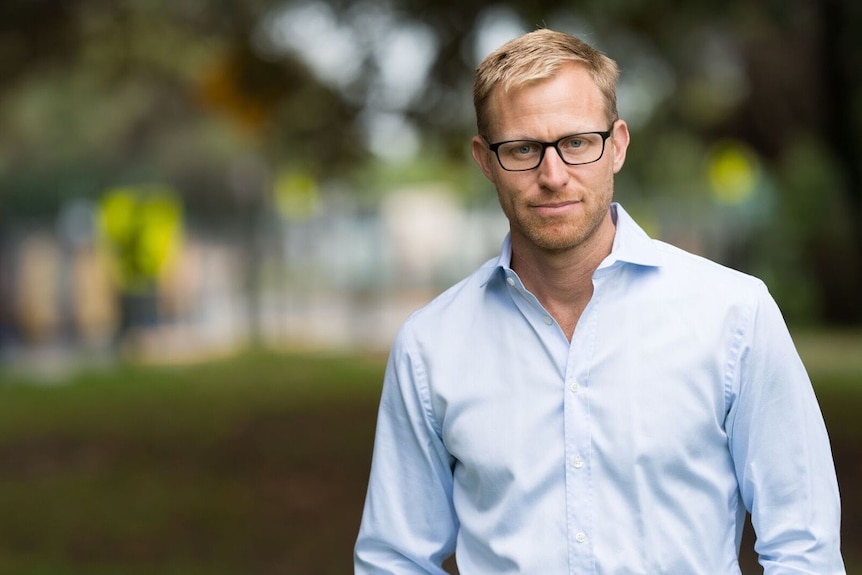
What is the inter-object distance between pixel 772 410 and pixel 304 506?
22.3 ft

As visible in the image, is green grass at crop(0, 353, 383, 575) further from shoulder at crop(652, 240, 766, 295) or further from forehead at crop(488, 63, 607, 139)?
forehead at crop(488, 63, 607, 139)

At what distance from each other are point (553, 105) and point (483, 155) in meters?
0.23

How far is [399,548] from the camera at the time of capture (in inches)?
113

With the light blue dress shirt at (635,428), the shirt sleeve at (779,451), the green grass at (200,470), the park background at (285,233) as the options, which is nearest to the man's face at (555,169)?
the light blue dress shirt at (635,428)

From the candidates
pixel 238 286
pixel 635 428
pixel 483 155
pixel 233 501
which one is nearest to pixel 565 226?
pixel 483 155

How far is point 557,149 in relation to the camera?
2660 millimetres

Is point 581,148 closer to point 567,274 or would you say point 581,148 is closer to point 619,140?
point 619,140

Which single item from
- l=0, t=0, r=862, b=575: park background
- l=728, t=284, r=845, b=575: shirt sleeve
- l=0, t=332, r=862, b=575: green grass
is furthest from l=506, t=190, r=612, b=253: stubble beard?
l=0, t=332, r=862, b=575: green grass

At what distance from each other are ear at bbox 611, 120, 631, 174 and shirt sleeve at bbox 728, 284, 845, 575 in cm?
41

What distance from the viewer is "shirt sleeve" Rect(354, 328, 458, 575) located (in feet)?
9.39

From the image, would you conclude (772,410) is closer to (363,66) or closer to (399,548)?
(399,548)

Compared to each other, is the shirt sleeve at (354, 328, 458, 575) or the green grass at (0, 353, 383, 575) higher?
the shirt sleeve at (354, 328, 458, 575)

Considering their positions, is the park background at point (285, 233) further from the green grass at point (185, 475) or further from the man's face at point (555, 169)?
the man's face at point (555, 169)

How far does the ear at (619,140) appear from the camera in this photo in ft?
9.04
